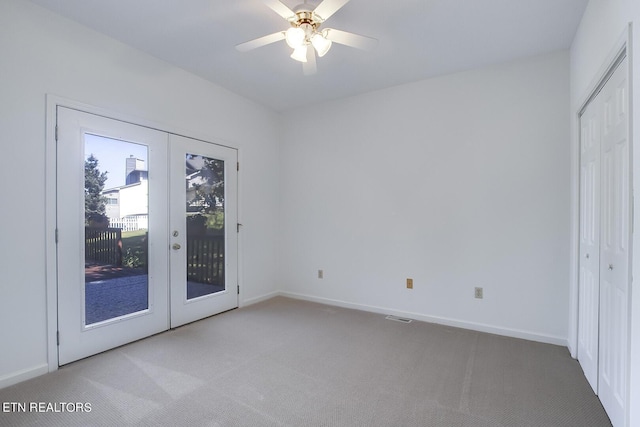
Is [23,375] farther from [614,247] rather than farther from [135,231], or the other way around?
[614,247]

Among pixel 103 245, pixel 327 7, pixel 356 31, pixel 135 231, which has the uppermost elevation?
pixel 356 31

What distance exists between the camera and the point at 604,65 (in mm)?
Result: 1817

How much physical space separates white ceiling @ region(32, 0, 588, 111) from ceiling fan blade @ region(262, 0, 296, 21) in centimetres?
29

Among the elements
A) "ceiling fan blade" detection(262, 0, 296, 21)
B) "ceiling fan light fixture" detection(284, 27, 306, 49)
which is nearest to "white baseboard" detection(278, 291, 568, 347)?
"ceiling fan light fixture" detection(284, 27, 306, 49)

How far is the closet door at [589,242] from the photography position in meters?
2.11

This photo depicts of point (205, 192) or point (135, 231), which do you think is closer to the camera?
point (135, 231)

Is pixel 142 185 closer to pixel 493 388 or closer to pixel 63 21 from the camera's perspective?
pixel 63 21

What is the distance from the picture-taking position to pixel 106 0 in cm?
222

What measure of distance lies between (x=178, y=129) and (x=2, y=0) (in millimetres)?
1448

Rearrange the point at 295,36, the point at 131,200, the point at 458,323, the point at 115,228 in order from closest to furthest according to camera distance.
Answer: the point at 295,36
the point at 115,228
the point at 131,200
the point at 458,323

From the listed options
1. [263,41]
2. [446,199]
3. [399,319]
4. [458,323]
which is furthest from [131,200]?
[458,323]

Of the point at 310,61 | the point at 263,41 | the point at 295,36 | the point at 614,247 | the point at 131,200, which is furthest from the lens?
the point at 131,200

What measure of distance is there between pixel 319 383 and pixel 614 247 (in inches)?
79.5

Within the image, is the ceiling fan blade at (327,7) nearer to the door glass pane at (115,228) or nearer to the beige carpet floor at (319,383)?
the door glass pane at (115,228)
